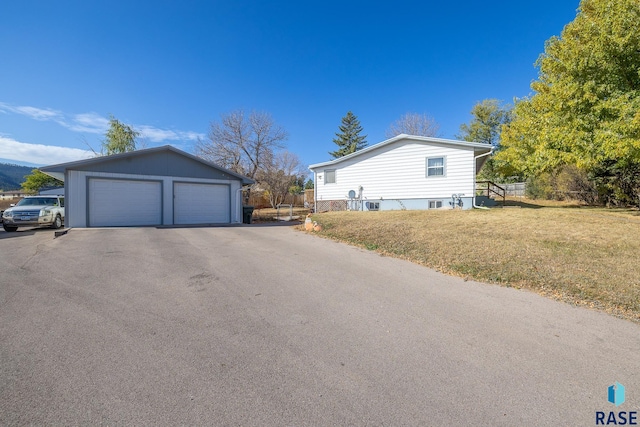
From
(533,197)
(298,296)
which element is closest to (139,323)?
(298,296)

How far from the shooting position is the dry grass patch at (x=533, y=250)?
4062 millimetres

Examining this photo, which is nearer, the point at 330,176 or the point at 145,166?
the point at 145,166

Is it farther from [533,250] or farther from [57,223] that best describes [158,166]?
[533,250]

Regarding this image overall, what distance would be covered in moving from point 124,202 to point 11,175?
288 feet

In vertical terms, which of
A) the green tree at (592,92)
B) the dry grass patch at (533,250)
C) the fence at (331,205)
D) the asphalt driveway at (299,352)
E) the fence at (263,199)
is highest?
the green tree at (592,92)

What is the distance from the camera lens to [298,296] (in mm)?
3951

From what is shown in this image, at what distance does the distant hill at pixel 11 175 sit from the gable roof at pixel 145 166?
2691 inches

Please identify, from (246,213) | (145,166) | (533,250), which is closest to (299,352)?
(533,250)

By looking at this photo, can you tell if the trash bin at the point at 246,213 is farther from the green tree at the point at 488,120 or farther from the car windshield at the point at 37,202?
the green tree at the point at 488,120

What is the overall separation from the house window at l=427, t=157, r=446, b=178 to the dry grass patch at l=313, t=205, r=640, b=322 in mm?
5231

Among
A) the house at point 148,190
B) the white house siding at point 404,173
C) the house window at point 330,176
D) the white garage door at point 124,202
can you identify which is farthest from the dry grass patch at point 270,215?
the white garage door at point 124,202

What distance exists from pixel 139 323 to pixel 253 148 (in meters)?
25.6

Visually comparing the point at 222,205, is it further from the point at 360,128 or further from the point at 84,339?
the point at 360,128

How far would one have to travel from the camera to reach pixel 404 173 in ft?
50.5
